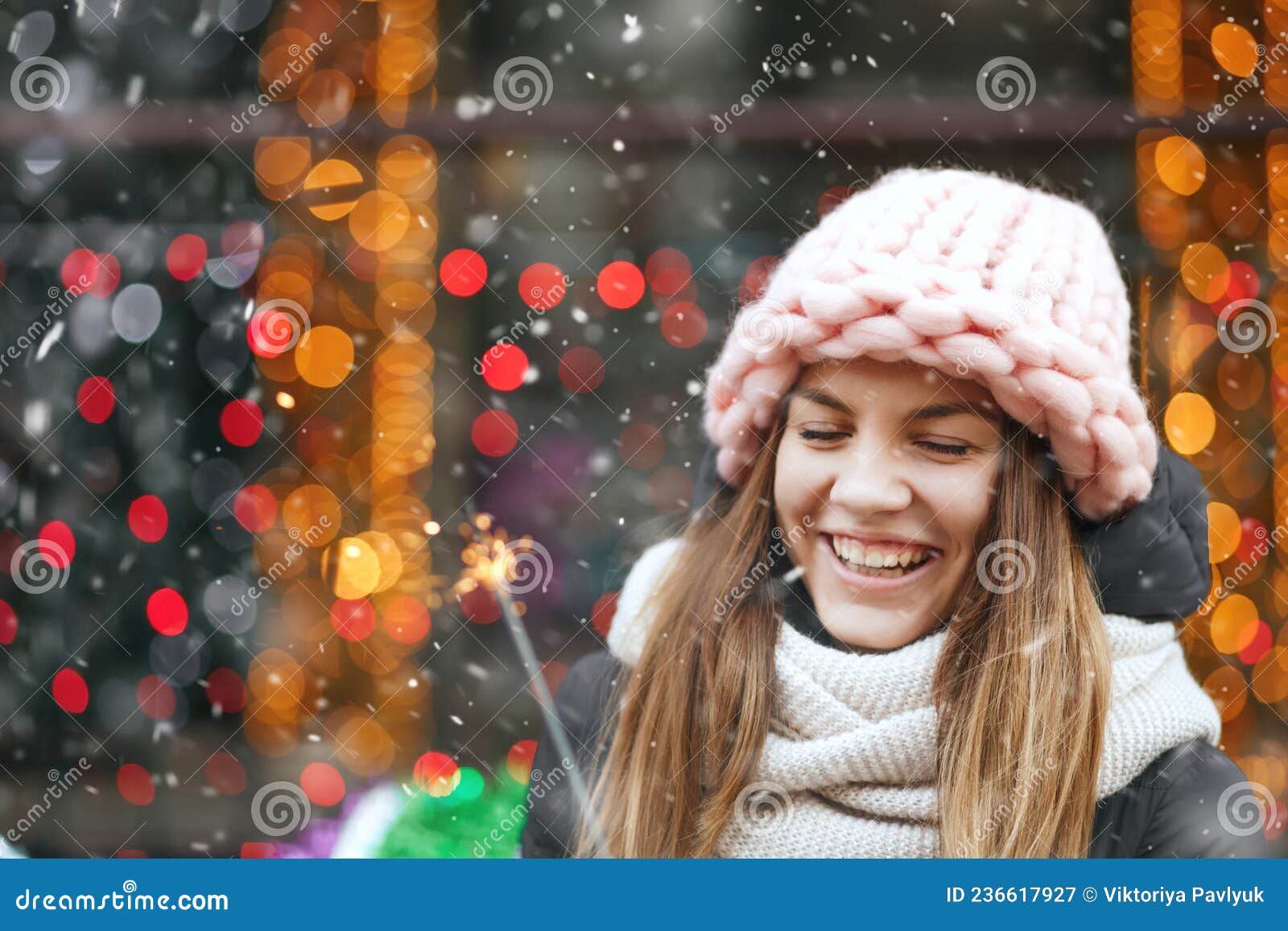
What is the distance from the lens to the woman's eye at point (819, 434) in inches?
51.9

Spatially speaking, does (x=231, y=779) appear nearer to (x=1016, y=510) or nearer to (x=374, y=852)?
(x=374, y=852)

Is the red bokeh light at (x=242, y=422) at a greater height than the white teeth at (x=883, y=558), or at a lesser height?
lesser

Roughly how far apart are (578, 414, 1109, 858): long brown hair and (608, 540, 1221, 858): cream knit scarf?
0.07 ft

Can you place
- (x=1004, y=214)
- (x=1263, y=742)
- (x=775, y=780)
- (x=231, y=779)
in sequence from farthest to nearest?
(x=231, y=779)
(x=1263, y=742)
(x=775, y=780)
(x=1004, y=214)

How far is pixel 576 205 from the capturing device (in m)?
1.68

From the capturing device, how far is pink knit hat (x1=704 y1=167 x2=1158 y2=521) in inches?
46.3

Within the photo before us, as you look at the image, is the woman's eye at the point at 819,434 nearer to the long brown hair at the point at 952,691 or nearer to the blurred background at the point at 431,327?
the long brown hair at the point at 952,691

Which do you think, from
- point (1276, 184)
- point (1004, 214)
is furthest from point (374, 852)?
point (1276, 184)

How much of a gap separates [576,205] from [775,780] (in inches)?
39.3

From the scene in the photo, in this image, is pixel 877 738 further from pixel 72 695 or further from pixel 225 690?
pixel 72 695

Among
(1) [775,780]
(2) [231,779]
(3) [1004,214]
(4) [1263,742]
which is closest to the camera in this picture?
(3) [1004,214]

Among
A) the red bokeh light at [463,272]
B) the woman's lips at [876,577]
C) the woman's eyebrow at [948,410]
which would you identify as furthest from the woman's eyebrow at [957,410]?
the red bokeh light at [463,272]

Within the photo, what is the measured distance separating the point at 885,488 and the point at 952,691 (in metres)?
0.30

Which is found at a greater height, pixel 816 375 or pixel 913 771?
pixel 816 375
